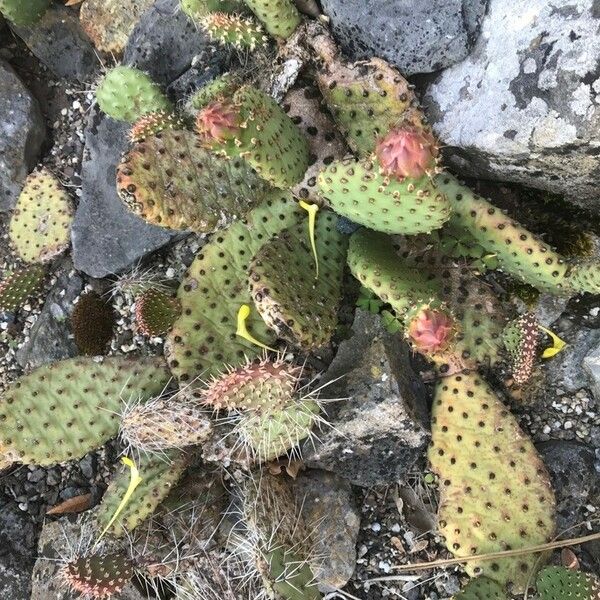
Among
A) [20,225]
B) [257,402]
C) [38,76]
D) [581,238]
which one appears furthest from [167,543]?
[38,76]

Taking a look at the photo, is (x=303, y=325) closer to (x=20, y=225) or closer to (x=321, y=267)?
(x=321, y=267)

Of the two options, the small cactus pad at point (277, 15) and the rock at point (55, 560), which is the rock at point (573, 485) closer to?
the rock at point (55, 560)

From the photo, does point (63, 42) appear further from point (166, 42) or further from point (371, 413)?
point (371, 413)

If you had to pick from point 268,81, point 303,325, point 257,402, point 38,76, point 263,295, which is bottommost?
point 257,402

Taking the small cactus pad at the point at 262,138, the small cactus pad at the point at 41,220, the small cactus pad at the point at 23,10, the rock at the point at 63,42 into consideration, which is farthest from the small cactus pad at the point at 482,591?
the small cactus pad at the point at 23,10

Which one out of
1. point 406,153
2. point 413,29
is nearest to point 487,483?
point 406,153

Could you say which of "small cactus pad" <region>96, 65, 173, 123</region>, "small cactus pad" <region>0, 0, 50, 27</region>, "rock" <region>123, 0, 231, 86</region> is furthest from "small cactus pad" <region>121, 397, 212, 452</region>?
"small cactus pad" <region>0, 0, 50, 27</region>
